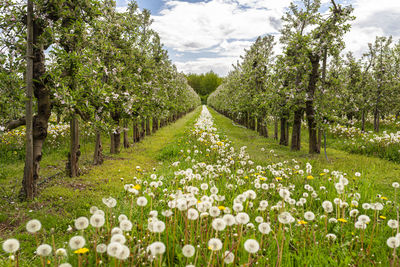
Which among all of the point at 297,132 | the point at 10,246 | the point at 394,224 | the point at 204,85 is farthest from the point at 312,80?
the point at 204,85

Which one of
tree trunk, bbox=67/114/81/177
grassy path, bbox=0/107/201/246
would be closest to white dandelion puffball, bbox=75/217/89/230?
grassy path, bbox=0/107/201/246

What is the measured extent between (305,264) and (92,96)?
23.7 ft

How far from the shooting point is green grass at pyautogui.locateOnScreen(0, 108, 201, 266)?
540 centimetres

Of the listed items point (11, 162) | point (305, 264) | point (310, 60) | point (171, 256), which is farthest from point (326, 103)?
point (11, 162)

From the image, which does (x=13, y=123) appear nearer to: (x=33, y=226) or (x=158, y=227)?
(x=33, y=226)

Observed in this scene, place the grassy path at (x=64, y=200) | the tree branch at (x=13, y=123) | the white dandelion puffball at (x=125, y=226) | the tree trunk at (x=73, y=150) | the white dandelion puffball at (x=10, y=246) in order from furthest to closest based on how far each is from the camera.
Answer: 1. the tree trunk at (x=73, y=150)
2. the tree branch at (x=13, y=123)
3. the grassy path at (x=64, y=200)
4. the white dandelion puffball at (x=125, y=226)
5. the white dandelion puffball at (x=10, y=246)

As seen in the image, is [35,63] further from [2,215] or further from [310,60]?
[310,60]

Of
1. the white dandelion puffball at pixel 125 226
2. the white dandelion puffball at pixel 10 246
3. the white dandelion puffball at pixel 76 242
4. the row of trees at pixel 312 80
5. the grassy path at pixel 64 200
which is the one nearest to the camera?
the white dandelion puffball at pixel 10 246

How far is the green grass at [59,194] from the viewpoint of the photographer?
5397mm

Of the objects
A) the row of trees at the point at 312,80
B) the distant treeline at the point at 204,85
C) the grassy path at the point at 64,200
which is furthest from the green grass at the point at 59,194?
the distant treeline at the point at 204,85

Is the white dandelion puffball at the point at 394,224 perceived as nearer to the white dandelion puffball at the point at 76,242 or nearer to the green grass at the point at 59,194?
the white dandelion puffball at the point at 76,242

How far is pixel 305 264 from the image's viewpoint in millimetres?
3318

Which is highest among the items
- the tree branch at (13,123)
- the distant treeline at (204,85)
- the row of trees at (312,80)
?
the distant treeline at (204,85)

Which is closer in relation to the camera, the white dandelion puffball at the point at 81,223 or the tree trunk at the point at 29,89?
the white dandelion puffball at the point at 81,223
